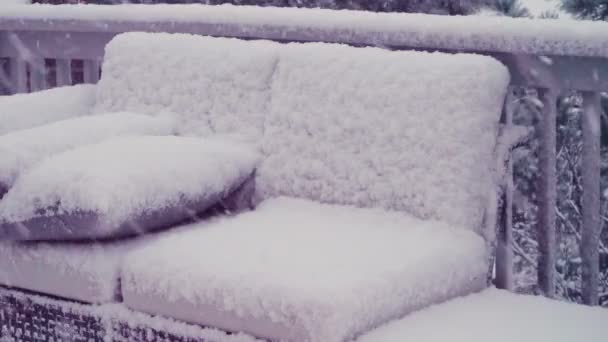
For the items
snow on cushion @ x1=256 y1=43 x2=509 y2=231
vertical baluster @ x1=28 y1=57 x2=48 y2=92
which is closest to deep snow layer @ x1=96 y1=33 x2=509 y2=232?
snow on cushion @ x1=256 y1=43 x2=509 y2=231

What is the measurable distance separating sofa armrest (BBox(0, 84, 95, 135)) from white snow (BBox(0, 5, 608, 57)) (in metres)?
0.50

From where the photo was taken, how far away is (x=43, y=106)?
8.95 ft

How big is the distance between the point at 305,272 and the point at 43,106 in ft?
4.59

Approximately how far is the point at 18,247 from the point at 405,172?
104 centimetres

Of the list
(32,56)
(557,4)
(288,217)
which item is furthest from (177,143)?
(557,4)

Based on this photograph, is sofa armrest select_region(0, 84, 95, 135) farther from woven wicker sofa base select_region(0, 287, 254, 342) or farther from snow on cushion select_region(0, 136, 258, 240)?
woven wicker sofa base select_region(0, 287, 254, 342)

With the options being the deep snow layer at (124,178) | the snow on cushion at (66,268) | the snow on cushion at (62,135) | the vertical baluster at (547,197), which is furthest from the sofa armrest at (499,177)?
the snow on cushion at (62,135)

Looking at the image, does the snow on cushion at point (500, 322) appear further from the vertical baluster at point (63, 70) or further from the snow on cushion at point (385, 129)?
the vertical baluster at point (63, 70)

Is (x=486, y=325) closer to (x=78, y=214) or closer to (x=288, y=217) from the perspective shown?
(x=288, y=217)

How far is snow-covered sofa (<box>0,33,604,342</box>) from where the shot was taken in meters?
1.74

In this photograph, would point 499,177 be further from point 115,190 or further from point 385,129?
point 115,190

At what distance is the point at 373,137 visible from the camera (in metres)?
2.26

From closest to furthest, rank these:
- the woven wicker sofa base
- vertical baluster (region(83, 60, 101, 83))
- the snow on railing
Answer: the woven wicker sofa base → the snow on railing → vertical baluster (region(83, 60, 101, 83))

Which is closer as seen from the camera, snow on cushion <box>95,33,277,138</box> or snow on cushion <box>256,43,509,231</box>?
snow on cushion <box>256,43,509,231</box>
